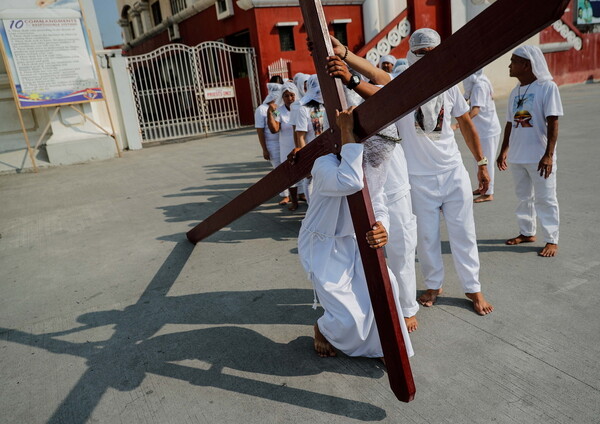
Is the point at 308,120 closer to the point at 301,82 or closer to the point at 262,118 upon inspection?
the point at 301,82

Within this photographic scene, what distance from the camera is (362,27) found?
1582 cm

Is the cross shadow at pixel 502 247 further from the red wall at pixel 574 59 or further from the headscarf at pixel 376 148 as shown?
the red wall at pixel 574 59

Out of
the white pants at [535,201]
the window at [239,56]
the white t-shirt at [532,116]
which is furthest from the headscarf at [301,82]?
the window at [239,56]

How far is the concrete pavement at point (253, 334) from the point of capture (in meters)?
2.16

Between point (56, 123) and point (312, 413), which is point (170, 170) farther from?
point (312, 413)

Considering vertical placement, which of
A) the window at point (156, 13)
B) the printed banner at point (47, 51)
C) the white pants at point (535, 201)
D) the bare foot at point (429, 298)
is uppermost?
the window at point (156, 13)

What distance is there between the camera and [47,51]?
9.85 meters

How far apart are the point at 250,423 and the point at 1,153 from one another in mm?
11120

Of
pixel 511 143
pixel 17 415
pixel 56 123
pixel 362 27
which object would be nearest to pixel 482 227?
pixel 511 143

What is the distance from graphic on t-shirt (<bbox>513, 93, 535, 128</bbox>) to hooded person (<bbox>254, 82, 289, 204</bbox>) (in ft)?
10.9

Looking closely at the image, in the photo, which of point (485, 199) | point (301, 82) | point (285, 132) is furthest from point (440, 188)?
point (285, 132)

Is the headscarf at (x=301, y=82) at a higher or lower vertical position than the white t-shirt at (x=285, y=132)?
higher

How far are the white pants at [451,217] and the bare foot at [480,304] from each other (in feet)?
0.13

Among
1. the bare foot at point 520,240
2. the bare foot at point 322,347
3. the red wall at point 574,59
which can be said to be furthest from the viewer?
the red wall at point 574,59
